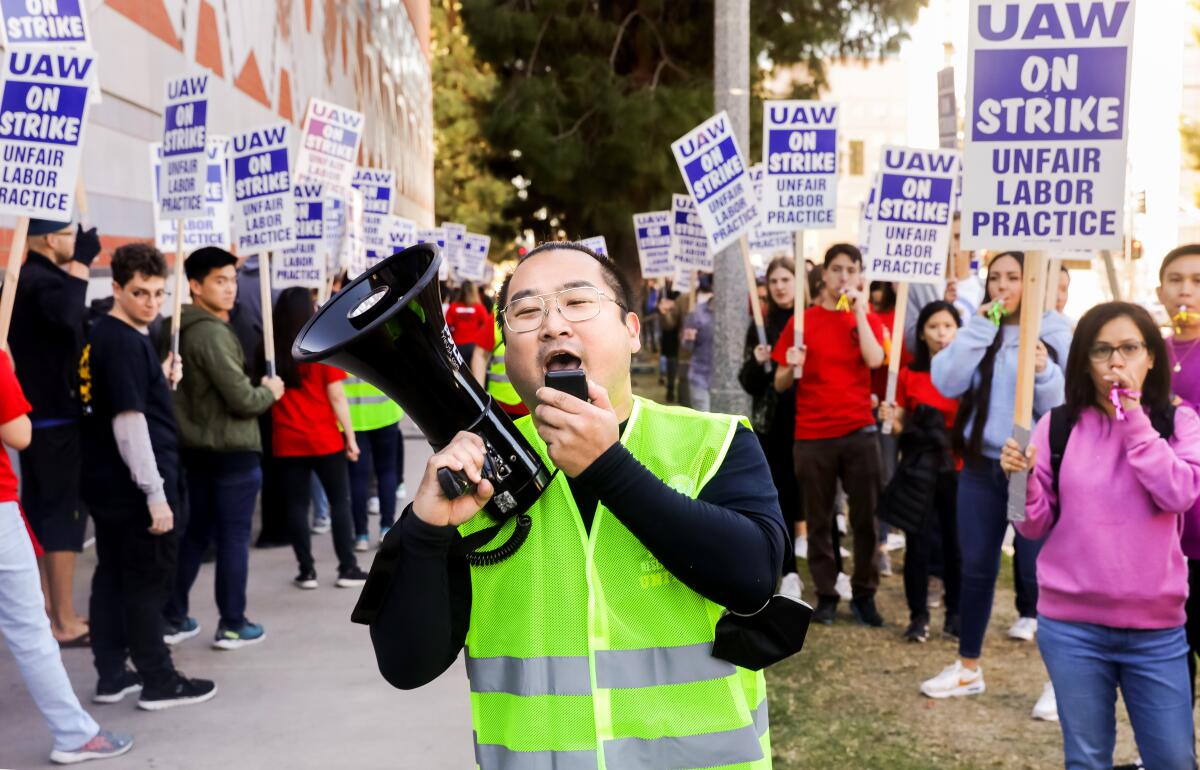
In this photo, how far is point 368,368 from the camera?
72.6 inches

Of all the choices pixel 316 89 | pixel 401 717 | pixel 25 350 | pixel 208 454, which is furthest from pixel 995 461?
pixel 316 89

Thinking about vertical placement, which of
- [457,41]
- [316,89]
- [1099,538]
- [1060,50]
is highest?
[457,41]

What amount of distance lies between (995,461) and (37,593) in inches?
157

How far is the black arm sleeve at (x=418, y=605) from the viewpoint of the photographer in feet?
6.15

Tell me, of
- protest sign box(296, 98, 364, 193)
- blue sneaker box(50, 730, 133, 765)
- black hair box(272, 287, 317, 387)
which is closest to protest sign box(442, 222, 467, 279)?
protest sign box(296, 98, 364, 193)

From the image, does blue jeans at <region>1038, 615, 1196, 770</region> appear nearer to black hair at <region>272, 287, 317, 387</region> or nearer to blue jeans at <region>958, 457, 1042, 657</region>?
blue jeans at <region>958, 457, 1042, 657</region>

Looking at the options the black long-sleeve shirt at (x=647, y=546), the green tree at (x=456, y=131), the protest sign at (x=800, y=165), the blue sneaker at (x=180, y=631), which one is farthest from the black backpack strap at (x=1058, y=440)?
the green tree at (x=456, y=131)

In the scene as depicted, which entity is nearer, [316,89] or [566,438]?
[566,438]

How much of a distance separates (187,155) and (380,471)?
9.24 feet

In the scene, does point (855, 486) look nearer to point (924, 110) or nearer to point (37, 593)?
point (37, 593)

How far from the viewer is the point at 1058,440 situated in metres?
3.91

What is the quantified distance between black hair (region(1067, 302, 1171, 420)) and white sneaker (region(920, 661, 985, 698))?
7.20ft

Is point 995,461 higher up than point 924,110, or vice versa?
point 924,110

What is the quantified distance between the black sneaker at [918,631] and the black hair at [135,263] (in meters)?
4.26
